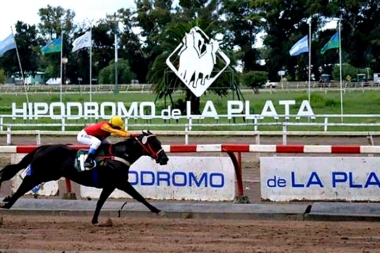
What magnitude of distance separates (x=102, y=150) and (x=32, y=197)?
3239 millimetres

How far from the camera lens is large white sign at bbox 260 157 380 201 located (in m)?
14.0

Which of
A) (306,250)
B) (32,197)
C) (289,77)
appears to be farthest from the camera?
(289,77)

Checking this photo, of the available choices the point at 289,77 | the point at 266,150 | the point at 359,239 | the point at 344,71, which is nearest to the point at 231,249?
the point at 359,239

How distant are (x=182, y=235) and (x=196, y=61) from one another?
83.2ft

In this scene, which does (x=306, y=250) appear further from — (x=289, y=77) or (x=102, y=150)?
(x=289, y=77)

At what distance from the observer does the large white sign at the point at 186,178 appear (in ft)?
47.1

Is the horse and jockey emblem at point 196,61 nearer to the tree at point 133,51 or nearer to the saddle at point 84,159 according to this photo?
the saddle at point 84,159

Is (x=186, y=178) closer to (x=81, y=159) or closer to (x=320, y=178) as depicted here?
(x=320, y=178)

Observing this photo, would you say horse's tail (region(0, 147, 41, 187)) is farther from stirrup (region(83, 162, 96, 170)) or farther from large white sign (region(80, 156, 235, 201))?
large white sign (region(80, 156, 235, 201))

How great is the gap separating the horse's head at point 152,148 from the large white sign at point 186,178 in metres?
2.15

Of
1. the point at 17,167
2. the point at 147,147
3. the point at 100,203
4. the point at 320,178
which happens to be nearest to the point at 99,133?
the point at 147,147

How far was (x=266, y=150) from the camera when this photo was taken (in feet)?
45.6

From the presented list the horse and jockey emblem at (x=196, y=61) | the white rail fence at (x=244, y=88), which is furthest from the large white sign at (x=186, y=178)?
the white rail fence at (x=244, y=88)

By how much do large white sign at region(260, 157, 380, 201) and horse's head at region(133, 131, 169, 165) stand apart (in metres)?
2.48
